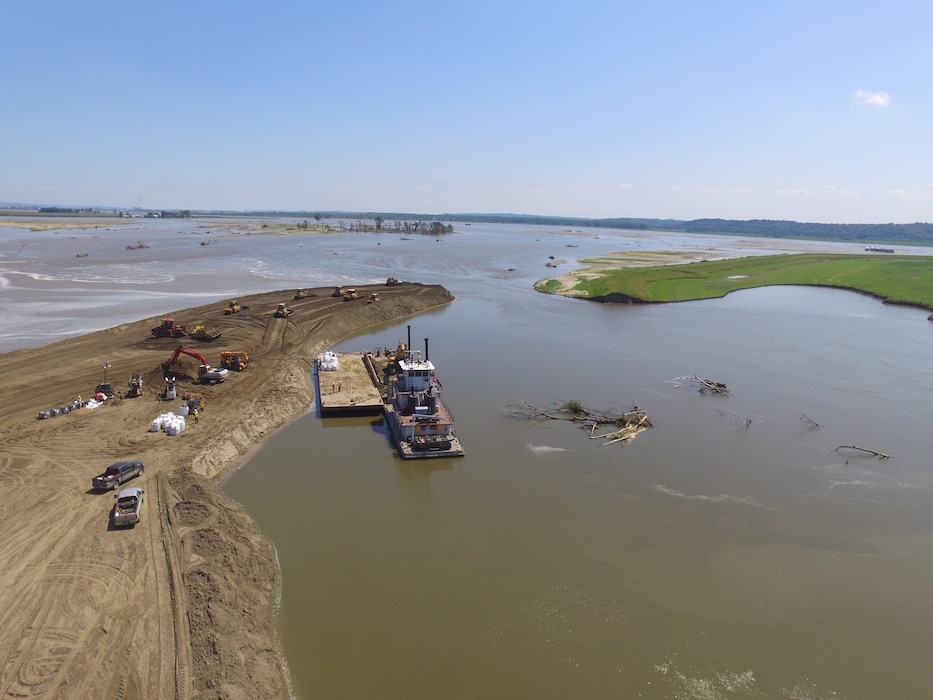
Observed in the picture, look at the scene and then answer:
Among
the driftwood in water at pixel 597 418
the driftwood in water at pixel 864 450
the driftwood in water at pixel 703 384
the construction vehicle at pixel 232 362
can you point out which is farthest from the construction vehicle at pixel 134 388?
the driftwood in water at pixel 864 450

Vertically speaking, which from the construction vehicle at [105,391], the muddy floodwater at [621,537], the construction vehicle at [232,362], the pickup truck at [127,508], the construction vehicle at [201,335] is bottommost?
the muddy floodwater at [621,537]

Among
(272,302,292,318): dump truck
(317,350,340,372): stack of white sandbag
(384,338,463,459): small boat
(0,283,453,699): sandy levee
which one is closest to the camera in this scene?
(0,283,453,699): sandy levee

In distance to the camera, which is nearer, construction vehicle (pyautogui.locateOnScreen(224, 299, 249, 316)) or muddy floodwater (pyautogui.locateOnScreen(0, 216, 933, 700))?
muddy floodwater (pyautogui.locateOnScreen(0, 216, 933, 700))

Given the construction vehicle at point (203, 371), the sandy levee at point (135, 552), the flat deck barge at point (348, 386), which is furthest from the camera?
the construction vehicle at point (203, 371)

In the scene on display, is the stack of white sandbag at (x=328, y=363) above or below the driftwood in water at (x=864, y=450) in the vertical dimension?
above

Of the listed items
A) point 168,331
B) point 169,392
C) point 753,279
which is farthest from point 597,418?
point 753,279

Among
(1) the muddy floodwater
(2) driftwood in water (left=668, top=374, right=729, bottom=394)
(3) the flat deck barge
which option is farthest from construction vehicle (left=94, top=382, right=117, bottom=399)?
(2) driftwood in water (left=668, top=374, right=729, bottom=394)

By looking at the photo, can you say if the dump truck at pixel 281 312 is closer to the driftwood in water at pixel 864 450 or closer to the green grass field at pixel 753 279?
the green grass field at pixel 753 279

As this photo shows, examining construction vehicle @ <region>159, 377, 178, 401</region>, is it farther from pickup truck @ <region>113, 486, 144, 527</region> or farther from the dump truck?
the dump truck
